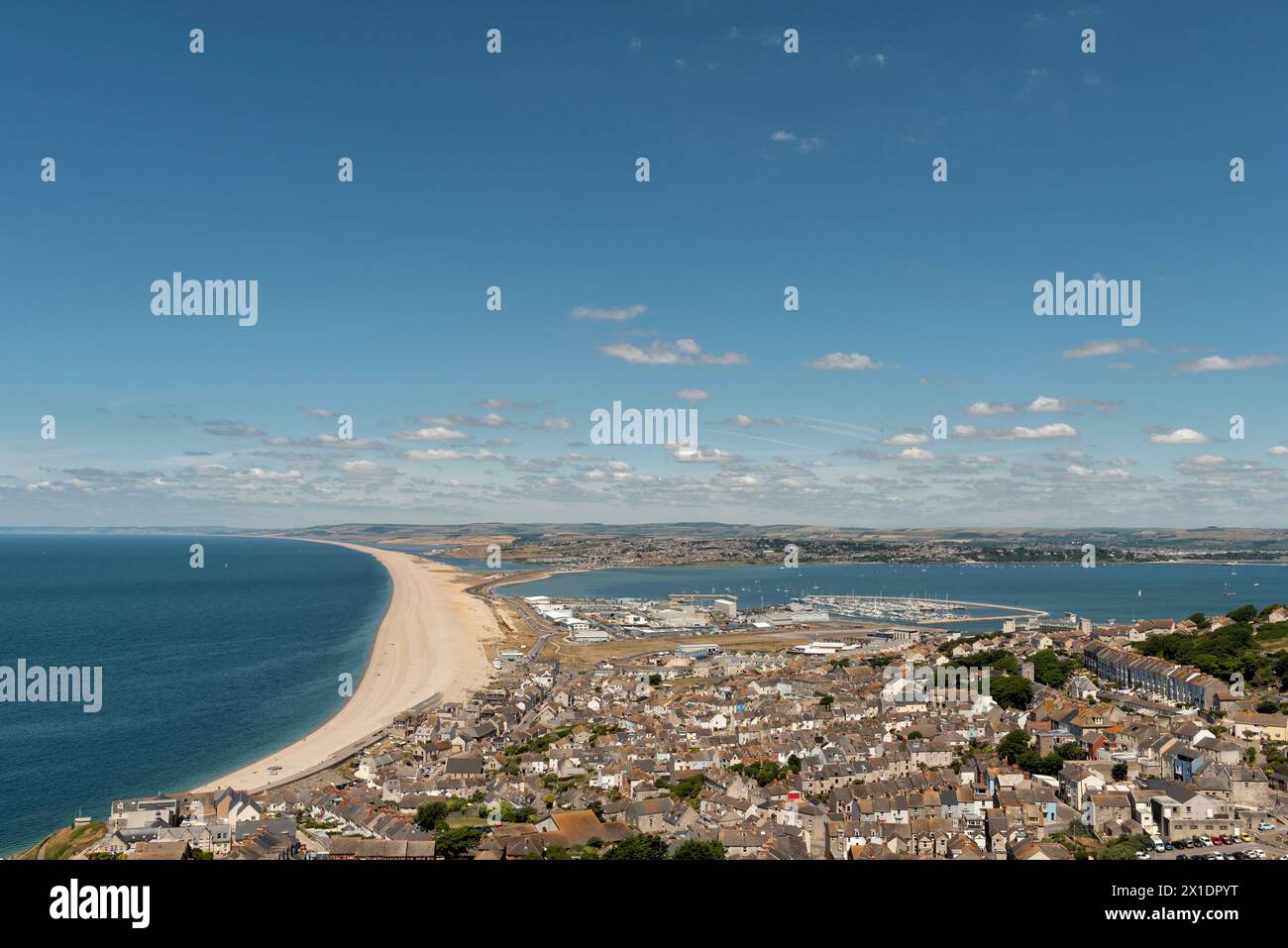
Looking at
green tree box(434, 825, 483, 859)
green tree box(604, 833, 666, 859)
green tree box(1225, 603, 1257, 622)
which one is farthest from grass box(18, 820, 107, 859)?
green tree box(1225, 603, 1257, 622)

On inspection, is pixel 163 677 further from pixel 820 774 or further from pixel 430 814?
pixel 820 774

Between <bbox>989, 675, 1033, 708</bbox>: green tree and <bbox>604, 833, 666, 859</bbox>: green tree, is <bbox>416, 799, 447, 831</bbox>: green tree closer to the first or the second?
<bbox>604, 833, 666, 859</bbox>: green tree

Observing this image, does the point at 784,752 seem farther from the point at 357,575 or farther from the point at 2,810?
the point at 357,575

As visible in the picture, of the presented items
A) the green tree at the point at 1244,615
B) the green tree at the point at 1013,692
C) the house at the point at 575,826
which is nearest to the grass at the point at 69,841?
the house at the point at 575,826

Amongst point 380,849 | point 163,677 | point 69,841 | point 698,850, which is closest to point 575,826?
point 698,850

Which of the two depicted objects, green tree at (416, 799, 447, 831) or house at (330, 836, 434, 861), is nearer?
house at (330, 836, 434, 861)
